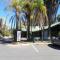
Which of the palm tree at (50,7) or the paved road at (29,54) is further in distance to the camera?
the palm tree at (50,7)

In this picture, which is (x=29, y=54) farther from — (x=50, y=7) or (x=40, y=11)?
(x=50, y=7)

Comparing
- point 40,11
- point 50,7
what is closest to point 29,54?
point 40,11

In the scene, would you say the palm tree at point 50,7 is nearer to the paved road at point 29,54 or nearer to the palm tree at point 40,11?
the palm tree at point 40,11

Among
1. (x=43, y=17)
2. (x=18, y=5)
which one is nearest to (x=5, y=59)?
(x=18, y=5)

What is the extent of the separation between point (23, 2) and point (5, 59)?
17186 millimetres

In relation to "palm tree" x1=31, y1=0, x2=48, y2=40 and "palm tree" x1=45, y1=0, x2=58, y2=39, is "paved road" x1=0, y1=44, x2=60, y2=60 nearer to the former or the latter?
"palm tree" x1=31, y1=0, x2=48, y2=40

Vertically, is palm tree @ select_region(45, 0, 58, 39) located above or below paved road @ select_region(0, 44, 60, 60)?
above

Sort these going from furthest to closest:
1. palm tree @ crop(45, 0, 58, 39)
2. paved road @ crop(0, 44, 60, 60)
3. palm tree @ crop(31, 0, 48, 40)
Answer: palm tree @ crop(45, 0, 58, 39)
palm tree @ crop(31, 0, 48, 40)
paved road @ crop(0, 44, 60, 60)

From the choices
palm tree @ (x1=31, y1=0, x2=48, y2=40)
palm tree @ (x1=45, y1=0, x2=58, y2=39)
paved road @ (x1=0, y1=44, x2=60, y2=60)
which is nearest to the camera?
paved road @ (x1=0, y1=44, x2=60, y2=60)

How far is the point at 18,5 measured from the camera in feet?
102

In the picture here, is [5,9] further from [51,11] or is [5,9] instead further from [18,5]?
[51,11]

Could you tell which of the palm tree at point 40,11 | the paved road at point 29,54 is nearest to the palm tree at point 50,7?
the palm tree at point 40,11

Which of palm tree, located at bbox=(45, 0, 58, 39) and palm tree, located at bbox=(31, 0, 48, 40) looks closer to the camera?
palm tree, located at bbox=(31, 0, 48, 40)

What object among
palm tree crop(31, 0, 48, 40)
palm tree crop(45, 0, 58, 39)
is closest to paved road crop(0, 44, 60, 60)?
palm tree crop(31, 0, 48, 40)
